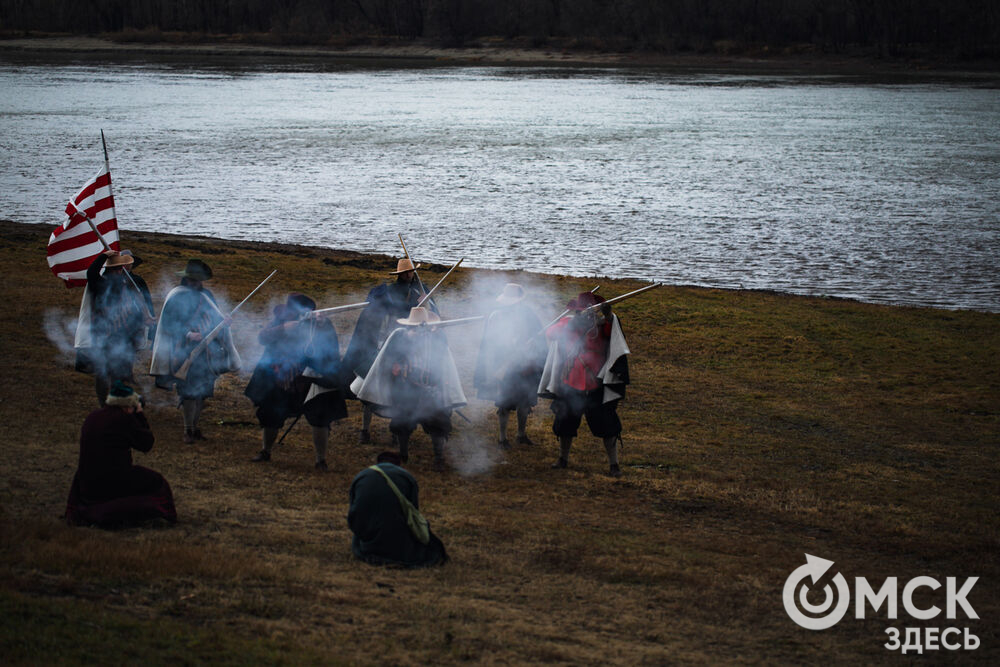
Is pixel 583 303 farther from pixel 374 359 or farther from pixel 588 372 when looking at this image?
pixel 374 359

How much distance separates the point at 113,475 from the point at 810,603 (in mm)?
6134

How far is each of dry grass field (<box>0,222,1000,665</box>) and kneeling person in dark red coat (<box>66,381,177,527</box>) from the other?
0.63 feet

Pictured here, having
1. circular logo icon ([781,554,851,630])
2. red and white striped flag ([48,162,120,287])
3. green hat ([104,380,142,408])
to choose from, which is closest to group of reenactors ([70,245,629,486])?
red and white striped flag ([48,162,120,287])

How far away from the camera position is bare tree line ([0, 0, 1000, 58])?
10838 centimetres

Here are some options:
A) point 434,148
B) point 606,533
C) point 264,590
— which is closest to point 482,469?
point 606,533

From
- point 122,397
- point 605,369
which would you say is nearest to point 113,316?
point 122,397

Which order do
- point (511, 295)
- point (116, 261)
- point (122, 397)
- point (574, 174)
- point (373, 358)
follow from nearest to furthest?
point (122, 397) → point (373, 358) → point (116, 261) → point (511, 295) → point (574, 174)

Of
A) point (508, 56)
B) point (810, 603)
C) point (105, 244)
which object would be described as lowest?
point (810, 603)

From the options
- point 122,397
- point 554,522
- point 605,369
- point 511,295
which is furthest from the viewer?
point 511,295

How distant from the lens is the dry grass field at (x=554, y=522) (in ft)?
25.0

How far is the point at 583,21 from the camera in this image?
126 metres

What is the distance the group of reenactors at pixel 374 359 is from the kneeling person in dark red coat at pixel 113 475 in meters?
2.57

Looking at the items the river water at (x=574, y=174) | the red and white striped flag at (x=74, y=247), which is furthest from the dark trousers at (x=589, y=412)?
the river water at (x=574, y=174)

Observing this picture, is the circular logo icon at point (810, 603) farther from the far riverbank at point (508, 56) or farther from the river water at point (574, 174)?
the far riverbank at point (508, 56)
